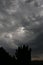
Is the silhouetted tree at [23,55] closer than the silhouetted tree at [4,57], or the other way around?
the silhouetted tree at [4,57]

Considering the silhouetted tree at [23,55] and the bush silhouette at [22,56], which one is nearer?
the bush silhouette at [22,56]

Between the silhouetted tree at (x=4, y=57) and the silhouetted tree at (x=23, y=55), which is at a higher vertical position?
the silhouetted tree at (x=23, y=55)

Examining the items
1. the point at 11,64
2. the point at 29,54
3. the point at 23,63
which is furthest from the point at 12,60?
the point at 29,54

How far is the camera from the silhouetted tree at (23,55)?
53.6m

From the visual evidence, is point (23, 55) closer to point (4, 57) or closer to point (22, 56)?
point (22, 56)

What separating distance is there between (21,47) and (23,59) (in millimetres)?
5486

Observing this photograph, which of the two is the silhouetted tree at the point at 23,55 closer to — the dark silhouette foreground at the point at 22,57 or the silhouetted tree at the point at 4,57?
the dark silhouette foreground at the point at 22,57

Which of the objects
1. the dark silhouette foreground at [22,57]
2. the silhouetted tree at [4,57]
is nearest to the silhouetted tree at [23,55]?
the dark silhouette foreground at [22,57]

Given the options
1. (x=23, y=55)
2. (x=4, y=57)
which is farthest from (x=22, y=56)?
(x=4, y=57)

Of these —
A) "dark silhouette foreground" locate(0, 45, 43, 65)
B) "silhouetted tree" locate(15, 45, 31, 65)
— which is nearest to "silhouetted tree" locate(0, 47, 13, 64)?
"dark silhouette foreground" locate(0, 45, 43, 65)

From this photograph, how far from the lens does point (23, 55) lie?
55188 millimetres

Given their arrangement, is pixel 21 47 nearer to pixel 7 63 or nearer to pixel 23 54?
pixel 23 54

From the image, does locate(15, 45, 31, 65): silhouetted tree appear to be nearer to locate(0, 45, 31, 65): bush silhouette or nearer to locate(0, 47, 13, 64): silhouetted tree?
locate(0, 45, 31, 65): bush silhouette

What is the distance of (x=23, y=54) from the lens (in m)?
55.6
